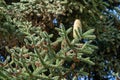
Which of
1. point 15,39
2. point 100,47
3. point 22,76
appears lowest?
point 100,47

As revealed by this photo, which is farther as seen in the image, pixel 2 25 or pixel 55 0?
pixel 55 0

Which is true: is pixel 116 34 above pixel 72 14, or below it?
below

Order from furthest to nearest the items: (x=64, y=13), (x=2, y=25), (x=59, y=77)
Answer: (x=64, y=13), (x=2, y=25), (x=59, y=77)

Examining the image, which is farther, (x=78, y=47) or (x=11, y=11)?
(x=11, y=11)

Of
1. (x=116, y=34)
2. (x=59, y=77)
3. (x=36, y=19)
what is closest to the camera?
(x=59, y=77)

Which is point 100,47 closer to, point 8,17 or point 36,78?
point 8,17

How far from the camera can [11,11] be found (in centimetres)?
486

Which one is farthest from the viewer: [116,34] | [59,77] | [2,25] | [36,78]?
[116,34]

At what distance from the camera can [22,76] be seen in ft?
9.32

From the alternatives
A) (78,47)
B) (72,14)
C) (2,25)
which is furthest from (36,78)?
(72,14)

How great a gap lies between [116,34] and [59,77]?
2.74 meters

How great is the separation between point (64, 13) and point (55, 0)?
0.25m

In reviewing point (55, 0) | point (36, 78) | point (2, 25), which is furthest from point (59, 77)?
point (55, 0)

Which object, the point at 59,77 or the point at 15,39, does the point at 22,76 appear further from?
the point at 15,39
